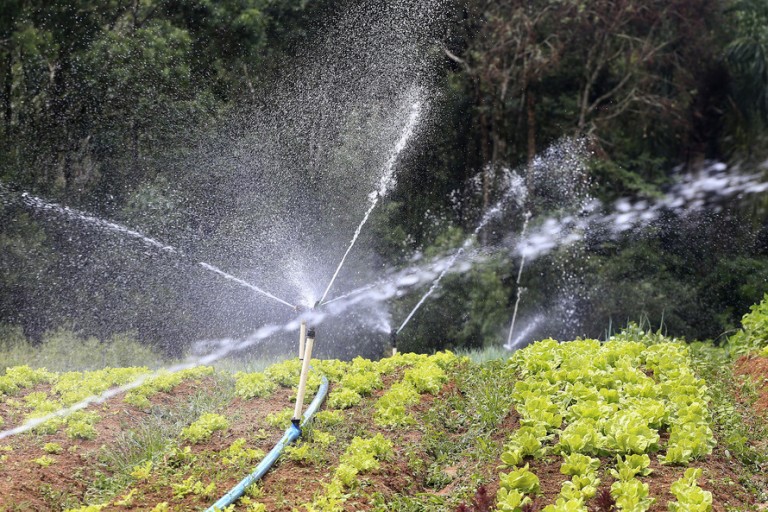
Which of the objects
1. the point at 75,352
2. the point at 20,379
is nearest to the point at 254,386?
the point at 20,379

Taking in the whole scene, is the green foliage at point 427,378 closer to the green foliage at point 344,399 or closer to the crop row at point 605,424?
the green foliage at point 344,399

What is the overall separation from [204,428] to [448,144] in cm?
1223

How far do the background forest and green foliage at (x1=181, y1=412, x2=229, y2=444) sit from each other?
7375 mm

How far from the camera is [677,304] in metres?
15.1

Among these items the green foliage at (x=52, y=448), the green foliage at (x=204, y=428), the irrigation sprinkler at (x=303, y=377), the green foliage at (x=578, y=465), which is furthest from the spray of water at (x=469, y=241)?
the green foliage at (x=578, y=465)

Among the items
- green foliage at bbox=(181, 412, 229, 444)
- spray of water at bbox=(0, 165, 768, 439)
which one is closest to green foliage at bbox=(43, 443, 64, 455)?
green foliage at bbox=(181, 412, 229, 444)

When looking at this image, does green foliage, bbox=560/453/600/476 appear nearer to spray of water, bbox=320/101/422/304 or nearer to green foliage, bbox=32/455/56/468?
green foliage, bbox=32/455/56/468

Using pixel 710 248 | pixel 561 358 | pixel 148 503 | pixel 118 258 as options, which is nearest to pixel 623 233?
pixel 710 248

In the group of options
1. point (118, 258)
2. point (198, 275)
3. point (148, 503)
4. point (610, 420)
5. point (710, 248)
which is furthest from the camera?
point (710, 248)

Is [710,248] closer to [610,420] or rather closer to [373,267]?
[373,267]

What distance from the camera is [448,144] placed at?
1716 centimetres

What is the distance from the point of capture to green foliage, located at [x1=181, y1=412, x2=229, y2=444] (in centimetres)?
556

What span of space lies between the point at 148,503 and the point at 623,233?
44.4 ft

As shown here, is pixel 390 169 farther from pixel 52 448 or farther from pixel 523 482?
pixel 523 482
